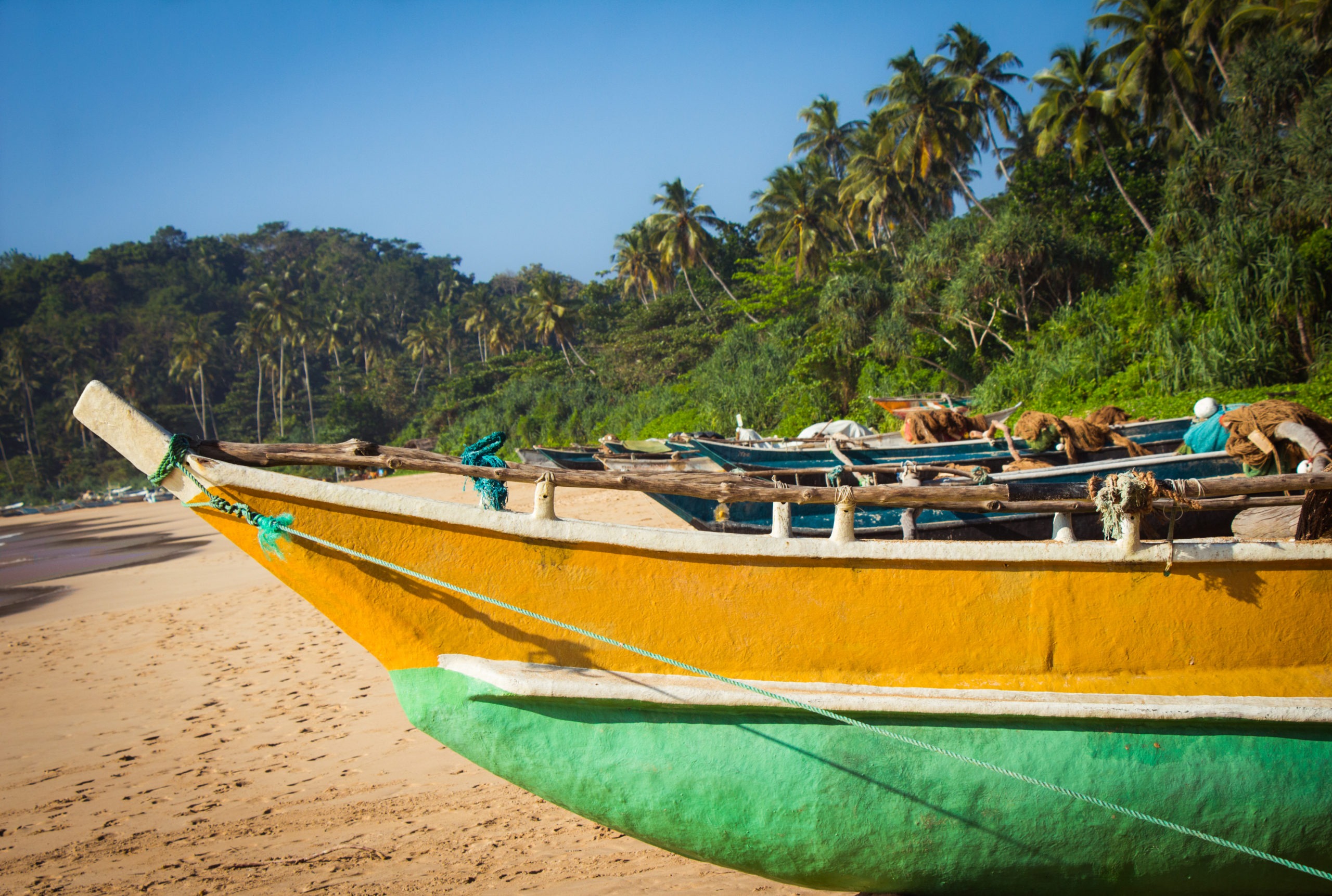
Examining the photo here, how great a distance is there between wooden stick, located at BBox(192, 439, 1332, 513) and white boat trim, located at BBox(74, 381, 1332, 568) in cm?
11

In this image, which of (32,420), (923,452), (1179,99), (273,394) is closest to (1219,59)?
(1179,99)

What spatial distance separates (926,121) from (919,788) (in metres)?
30.3

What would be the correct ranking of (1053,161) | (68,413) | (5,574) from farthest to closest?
1. (68,413)
2. (1053,161)
3. (5,574)

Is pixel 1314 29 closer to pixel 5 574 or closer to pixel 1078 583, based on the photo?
pixel 1078 583

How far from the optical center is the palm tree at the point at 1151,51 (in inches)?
904

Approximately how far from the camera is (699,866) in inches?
136

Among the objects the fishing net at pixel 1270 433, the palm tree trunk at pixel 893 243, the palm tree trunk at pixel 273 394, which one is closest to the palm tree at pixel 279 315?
the palm tree trunk at pixel 273 394

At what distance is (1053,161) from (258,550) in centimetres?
2768

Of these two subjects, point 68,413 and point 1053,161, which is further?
point 68,413

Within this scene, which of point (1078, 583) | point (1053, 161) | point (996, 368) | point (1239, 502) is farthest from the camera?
point (1053, 161)

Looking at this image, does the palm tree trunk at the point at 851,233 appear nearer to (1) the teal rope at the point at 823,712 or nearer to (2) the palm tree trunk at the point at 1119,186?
(2) the palm tree trunk at the point at 1119,186

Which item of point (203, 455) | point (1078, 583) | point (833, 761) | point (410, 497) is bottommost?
point (833, 761)

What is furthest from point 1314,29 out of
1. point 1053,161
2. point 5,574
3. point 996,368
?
point 5,574

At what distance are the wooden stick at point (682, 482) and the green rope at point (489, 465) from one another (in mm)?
38
